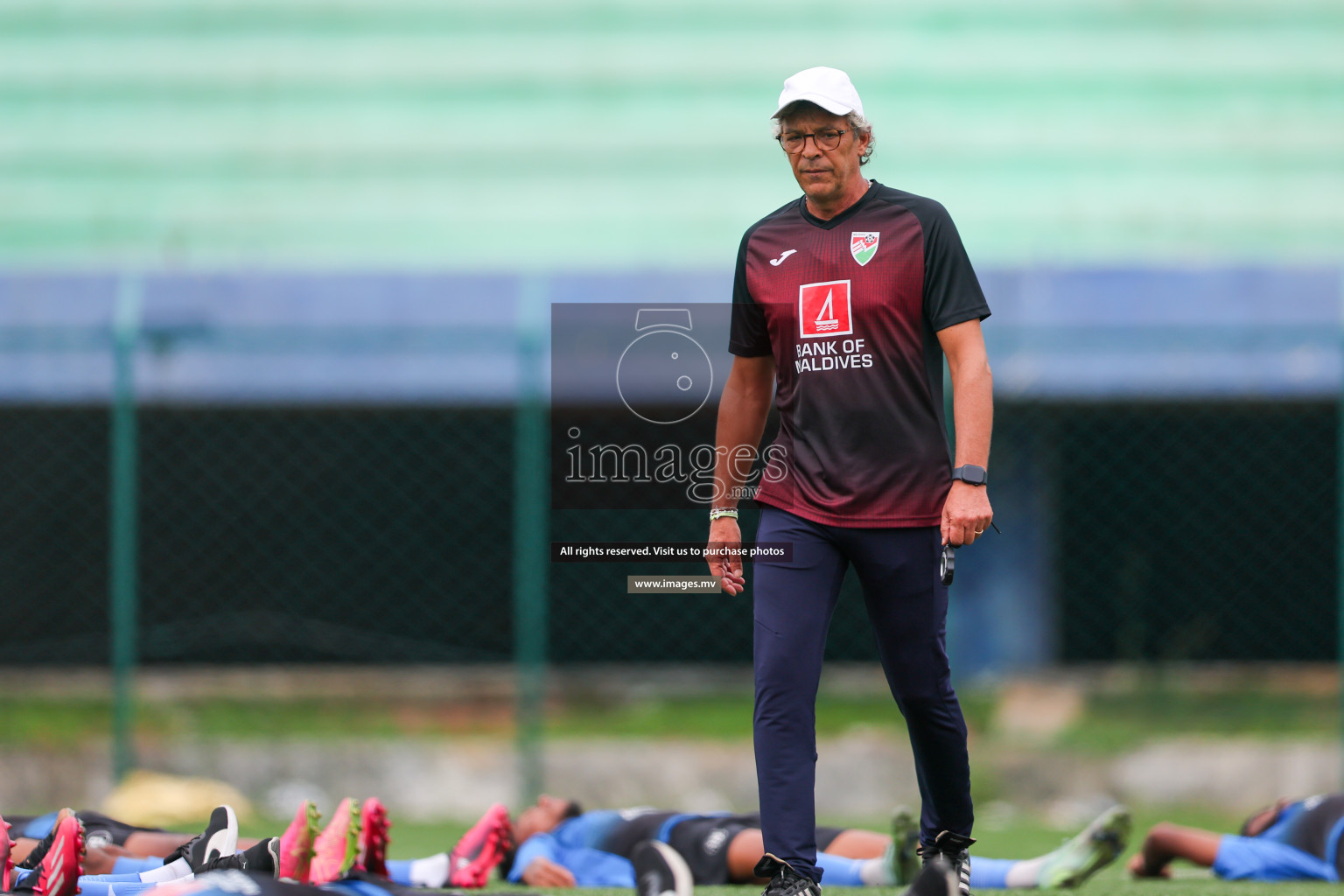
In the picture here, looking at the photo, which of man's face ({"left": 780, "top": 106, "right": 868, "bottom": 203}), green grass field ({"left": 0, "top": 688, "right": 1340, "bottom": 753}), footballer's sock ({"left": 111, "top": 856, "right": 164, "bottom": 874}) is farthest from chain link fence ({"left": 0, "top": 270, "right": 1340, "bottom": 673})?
man's face ({"left": 780, "top": 106, "right": 868, "bottom": 203})

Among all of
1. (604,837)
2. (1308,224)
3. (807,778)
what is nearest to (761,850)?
(604,837)

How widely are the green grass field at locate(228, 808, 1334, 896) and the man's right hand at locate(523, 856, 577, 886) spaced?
0.05 meters

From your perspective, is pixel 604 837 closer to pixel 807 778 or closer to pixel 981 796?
pixel 807 778

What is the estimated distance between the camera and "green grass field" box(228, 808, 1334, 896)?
11.5 ft

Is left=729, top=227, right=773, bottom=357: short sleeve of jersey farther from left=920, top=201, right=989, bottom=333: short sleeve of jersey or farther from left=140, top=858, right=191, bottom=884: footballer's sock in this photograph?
left=140, top=858, right=191, bottom=884: footballer's sock

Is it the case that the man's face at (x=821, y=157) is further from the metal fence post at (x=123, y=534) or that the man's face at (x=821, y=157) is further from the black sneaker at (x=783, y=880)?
the metal fence post at (x=123, y=534)

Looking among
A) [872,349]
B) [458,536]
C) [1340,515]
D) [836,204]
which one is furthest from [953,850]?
[458,536]

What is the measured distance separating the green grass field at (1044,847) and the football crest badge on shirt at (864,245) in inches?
64.2

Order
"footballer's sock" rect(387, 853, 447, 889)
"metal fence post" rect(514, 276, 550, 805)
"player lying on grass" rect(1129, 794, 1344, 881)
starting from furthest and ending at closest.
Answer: "metal fence post" rect(514, 276, 550, 805) < "player lying on grass" rect(1129, 794, 1344, 881) < "footballer's sock" rect(387, 853, 447, 889)

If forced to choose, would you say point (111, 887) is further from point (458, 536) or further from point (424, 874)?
point (458, 536)

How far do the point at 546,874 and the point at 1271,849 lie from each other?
2.07 meters

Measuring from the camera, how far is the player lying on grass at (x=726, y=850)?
339 centimetres

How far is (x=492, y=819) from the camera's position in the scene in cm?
370

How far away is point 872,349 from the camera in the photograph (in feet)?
9.06
